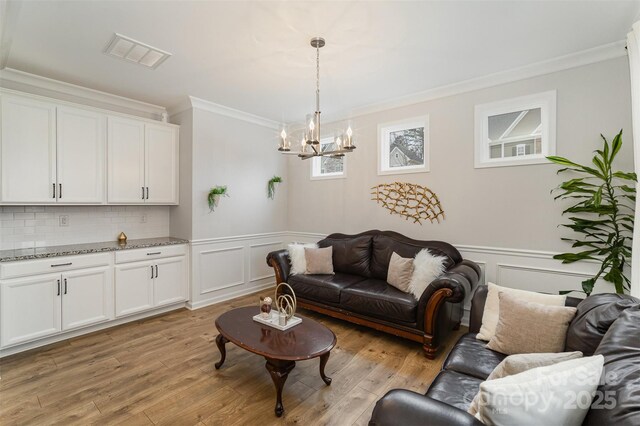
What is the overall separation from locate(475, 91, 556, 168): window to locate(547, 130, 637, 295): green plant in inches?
14.7

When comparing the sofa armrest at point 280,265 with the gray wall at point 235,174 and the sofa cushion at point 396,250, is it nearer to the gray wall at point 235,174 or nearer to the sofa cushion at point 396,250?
the gray wall at point 235,174

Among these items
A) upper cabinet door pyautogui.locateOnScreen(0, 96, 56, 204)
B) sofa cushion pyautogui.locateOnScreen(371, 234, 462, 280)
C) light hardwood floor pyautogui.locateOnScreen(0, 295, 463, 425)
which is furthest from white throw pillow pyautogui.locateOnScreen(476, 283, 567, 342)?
upper cabinet door pyautogui.locateOnScreen(0, 96, 56, 204)

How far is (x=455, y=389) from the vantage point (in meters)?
1.61

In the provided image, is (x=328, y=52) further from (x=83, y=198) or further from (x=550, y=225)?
(x=83, y=198)

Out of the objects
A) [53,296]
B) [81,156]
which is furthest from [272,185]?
[53,296]

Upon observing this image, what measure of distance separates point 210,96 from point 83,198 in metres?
1.99

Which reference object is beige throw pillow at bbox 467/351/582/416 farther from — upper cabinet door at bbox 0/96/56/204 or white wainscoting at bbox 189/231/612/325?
upper cabinet door at bbox 0/96/56/204

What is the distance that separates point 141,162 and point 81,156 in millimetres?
635

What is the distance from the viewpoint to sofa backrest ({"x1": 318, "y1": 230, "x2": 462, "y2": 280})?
12.0 ft

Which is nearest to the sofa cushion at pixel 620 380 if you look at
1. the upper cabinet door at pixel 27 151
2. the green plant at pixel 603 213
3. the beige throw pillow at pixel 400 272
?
the green plant at pixel 603 213

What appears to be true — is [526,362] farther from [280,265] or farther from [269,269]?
[269,269]

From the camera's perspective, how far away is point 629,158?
2.70 metres

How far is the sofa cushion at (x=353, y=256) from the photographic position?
157 inches

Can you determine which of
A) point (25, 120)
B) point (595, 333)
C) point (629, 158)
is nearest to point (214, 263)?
point (25, 120)
